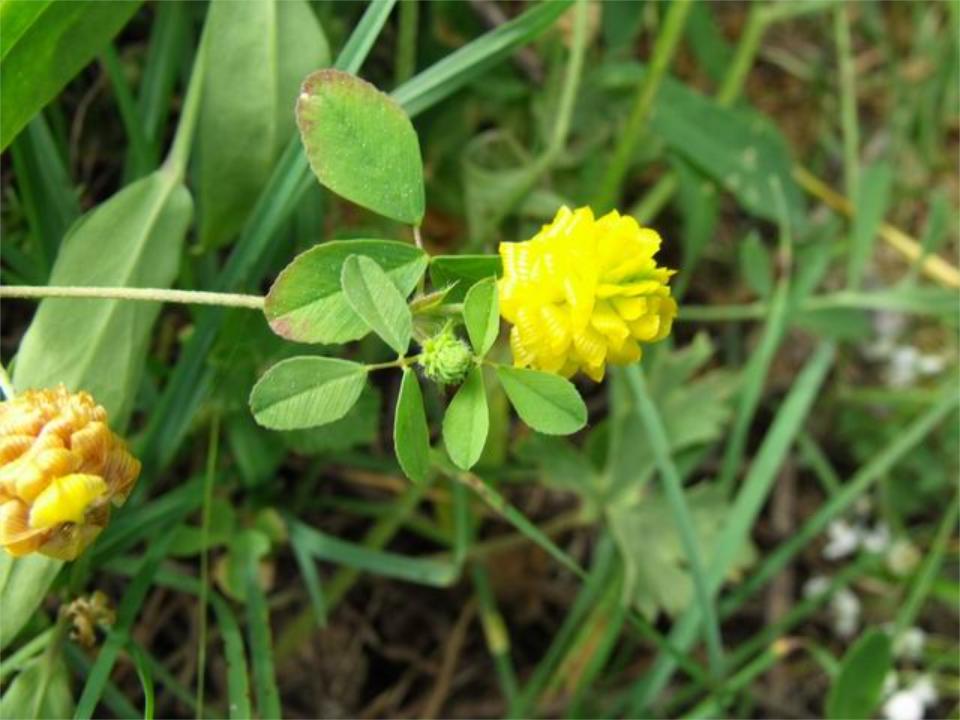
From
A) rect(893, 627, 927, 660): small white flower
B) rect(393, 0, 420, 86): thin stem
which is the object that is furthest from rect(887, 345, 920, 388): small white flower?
rect(393, 0, 420, 86): thin stem

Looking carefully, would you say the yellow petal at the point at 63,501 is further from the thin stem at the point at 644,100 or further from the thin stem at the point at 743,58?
the thin stem at the point at 743,58

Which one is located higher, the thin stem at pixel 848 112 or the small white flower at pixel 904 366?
the thin stem at pixel 848 112

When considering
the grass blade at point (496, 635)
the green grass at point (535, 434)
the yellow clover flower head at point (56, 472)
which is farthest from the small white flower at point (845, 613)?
the yellow clover flower head at point (56, 472)

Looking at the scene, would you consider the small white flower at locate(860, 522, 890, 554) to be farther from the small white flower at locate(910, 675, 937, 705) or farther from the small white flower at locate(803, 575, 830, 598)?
the small white flower at locate(910, 675, 937, 705)

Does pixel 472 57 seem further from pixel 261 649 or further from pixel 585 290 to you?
pixel 261 649

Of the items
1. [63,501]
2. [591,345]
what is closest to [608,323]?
[591,345]
